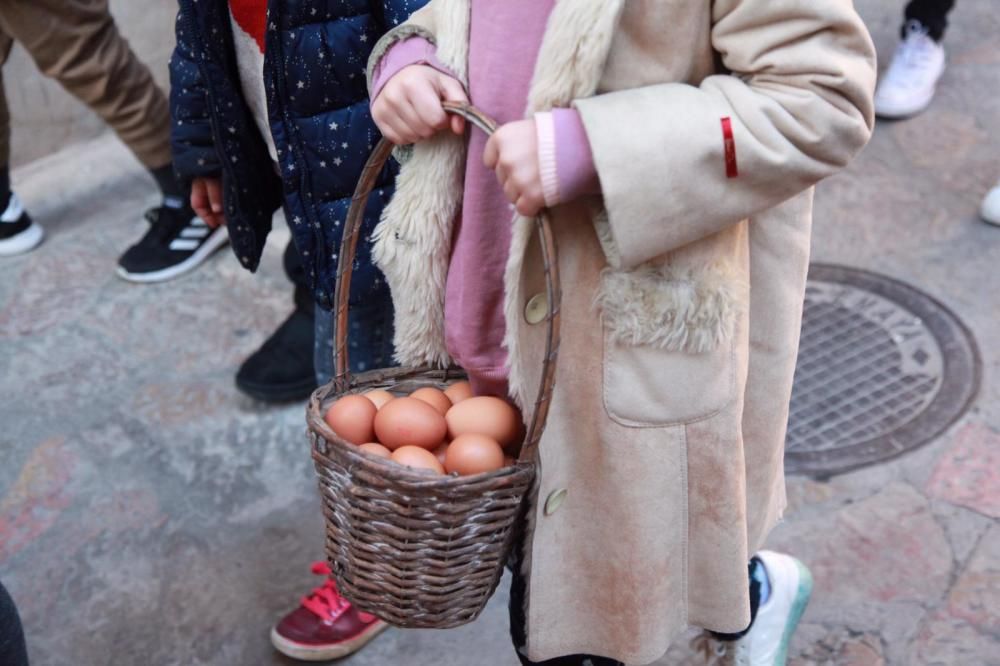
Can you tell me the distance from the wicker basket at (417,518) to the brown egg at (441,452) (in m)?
0.13

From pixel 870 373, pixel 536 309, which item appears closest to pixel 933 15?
pixel 870 373

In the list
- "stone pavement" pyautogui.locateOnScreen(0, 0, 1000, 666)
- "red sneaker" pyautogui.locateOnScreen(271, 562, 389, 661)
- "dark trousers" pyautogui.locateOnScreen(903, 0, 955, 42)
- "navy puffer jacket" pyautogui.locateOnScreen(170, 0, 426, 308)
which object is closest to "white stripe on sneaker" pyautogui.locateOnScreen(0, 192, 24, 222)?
"stone pavement" pyautogui.locateOnScreen(0, 0, 1000, 666)

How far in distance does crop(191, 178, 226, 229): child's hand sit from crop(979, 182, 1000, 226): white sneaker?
97.5 inches

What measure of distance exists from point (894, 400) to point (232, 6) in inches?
76.8

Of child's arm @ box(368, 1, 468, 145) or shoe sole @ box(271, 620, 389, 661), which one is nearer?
child's arm @ box(368, 1, 468, 145)

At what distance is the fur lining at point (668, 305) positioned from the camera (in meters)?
1.37

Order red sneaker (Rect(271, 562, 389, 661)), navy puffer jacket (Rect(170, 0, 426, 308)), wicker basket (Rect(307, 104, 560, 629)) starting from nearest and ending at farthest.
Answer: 1. wicker basket (Rect(307, 104, 560, 629))
2. navy puffer jacket (Rect(170, 0, 426, 308))
3. red sneaker (Rect(271, 562, 389, 661))

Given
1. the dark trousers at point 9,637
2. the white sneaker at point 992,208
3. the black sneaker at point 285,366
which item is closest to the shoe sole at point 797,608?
the dark trousers at point 9,637

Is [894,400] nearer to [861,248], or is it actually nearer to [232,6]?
[861,248]

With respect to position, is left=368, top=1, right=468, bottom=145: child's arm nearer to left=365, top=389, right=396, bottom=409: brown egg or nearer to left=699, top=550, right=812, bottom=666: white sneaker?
left=365, top=389, right=396, bottom=409: brown egg

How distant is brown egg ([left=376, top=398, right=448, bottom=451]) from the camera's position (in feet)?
5.00

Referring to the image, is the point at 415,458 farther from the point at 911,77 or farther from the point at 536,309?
the point at 911,77

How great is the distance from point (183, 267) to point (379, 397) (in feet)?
7.22

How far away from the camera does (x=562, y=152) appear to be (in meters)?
1.26
